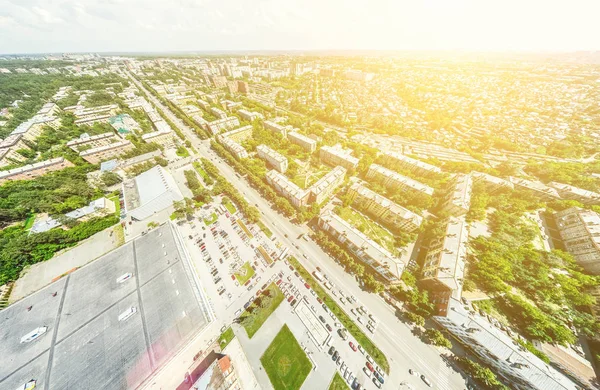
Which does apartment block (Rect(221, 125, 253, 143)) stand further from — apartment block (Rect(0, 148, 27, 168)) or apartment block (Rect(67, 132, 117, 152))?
apartment block (Rect(0, 148, 27, 168))

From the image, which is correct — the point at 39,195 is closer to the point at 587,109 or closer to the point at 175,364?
the point at 175,364

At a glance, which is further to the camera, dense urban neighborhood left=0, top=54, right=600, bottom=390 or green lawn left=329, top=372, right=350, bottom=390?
dense urban neighborhood left=0, top=54, right=600, bottom=390

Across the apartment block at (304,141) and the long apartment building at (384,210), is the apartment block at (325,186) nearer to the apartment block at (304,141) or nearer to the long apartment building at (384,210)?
the long apartment building at (384,210)

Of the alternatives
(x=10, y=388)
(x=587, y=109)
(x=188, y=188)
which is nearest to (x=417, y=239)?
(x=188, y=188)

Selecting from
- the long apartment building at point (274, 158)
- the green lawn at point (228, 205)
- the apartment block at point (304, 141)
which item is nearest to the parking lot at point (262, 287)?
the green lawn at point (228, 205)

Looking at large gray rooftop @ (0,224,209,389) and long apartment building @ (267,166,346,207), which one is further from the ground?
long apartment building @ (267,166,346,207)

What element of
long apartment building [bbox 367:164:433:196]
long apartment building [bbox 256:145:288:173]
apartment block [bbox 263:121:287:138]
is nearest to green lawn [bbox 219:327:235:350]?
long apartment building [bbox 256:145:288:173]
